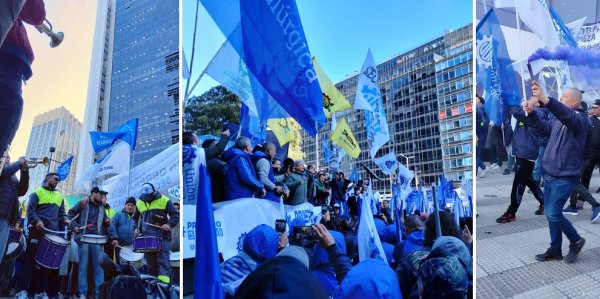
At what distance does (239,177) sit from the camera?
1.99 m

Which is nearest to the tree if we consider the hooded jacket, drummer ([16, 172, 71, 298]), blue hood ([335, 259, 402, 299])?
drummer ([16, 172, 71, 298])

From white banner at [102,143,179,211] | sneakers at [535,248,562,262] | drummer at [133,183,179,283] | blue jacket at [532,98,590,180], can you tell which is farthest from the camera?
drummer at [133,183,179,283]

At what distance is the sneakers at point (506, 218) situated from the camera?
2469mm

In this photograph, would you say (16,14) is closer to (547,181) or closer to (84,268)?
(84,268)

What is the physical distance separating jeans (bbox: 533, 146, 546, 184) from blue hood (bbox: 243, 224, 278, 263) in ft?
5.76

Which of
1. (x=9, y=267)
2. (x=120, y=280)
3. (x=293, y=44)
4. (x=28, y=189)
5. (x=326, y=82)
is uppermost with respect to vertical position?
(x=326, y=82)

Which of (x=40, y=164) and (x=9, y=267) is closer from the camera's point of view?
(x=9, y=267)

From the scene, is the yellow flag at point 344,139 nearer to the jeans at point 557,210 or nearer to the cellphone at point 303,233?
the jeans at point 557,210

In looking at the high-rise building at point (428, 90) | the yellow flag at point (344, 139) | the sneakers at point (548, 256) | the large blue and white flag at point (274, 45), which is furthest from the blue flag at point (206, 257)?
the yellow flag at point (344, 139)

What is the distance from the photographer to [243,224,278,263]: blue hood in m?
1.46

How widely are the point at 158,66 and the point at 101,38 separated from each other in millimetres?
678

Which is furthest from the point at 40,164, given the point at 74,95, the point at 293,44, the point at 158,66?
the point at 293,44

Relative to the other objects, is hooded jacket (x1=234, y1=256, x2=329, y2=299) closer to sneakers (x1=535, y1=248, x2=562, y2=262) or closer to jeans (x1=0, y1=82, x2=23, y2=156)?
sneakers (x1=535, y1=248, x2=562, y2=262)

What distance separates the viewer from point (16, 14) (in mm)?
2871
